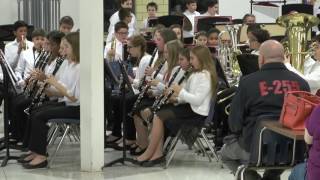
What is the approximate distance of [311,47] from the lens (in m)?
6.89

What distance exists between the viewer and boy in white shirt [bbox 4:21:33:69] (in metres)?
8.19

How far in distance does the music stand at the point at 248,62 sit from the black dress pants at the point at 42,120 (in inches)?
64.7

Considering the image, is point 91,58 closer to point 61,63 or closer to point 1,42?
point 61,63

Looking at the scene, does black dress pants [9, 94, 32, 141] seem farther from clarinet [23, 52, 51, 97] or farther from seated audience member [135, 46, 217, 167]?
seated audience member [135, 46, 217, 167]

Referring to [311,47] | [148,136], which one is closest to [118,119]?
[148,136]

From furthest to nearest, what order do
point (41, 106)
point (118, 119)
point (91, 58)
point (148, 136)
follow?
point (118, 119)
point (148, 136)
point (41, 106)
point (91, 58)

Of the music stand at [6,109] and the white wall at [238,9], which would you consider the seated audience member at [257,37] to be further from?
the white wall at [238,9]

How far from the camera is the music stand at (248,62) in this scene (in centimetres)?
610

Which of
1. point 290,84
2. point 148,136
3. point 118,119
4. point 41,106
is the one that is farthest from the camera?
point 118,119

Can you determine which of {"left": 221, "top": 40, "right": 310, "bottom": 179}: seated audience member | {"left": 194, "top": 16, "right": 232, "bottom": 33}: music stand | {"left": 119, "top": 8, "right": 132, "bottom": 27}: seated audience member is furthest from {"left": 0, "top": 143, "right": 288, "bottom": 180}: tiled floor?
{"left": 119, "top": 8, "right": 132, "bottom": 27}: seated audience member

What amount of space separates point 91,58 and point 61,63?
0.64 meters

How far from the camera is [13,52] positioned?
831 centimetres

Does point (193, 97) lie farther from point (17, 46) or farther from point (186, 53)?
point (17, 46)

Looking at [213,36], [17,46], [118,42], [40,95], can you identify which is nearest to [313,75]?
[213,36]
